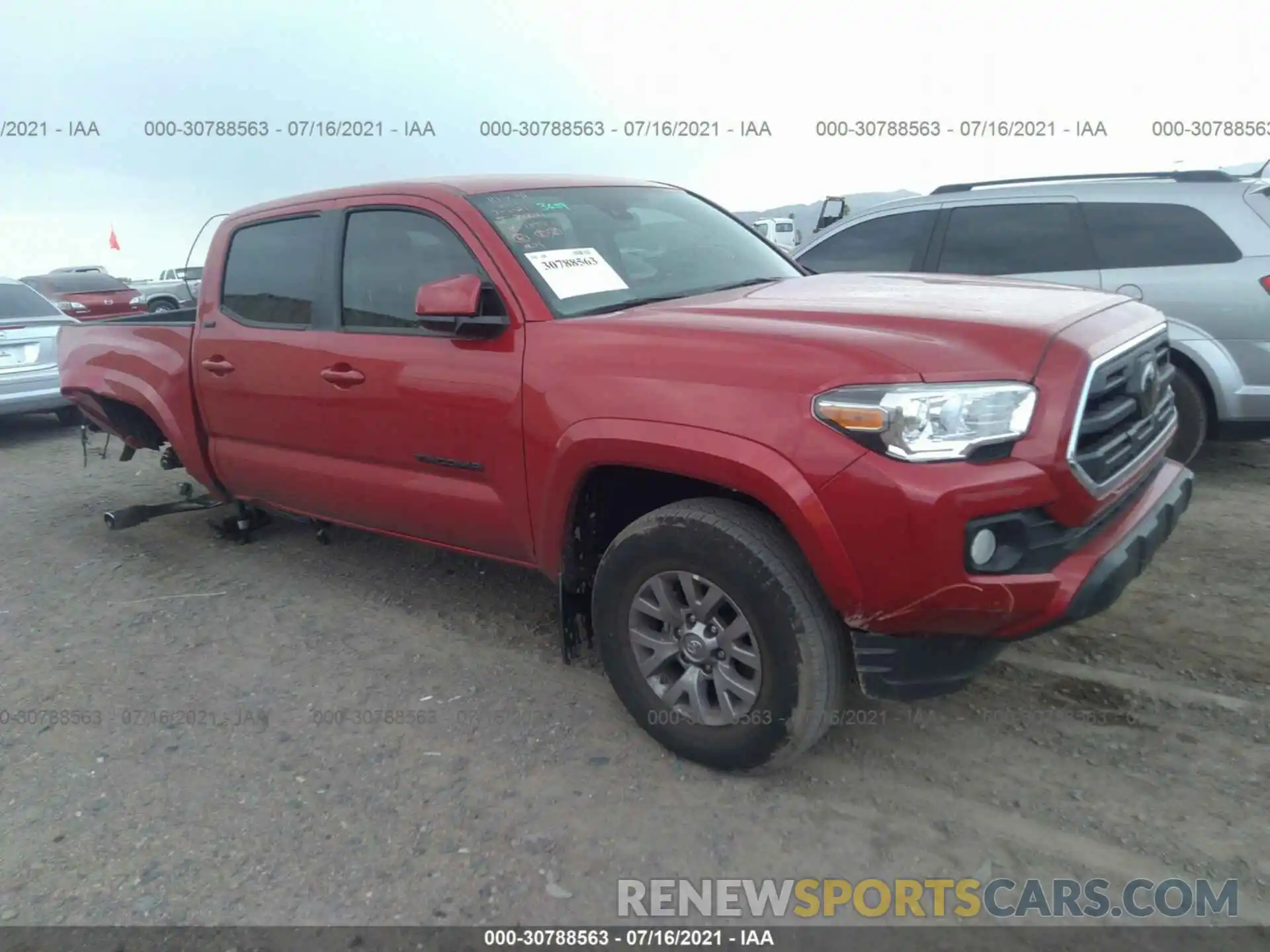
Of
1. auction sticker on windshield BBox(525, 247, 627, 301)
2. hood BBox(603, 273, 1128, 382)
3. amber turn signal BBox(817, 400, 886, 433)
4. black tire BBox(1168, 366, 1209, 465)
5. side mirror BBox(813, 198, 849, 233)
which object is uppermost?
side mirror BBox(813, 198, 849, 233)

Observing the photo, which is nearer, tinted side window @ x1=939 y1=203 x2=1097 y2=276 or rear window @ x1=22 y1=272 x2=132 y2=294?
tinted side window @ x1=939 y1=203 x2=1097 y2=276

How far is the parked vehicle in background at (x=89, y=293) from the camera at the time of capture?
15875 mm

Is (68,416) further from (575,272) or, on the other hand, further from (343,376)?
(575,272)

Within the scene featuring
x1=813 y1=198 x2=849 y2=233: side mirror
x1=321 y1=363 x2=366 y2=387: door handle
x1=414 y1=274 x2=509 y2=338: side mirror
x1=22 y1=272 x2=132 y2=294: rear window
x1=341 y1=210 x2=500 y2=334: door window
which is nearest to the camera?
x1=414 y1=274 x2=509 y2=338: side mirror

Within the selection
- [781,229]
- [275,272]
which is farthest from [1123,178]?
[781,229]

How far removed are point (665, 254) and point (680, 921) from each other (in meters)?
2.47

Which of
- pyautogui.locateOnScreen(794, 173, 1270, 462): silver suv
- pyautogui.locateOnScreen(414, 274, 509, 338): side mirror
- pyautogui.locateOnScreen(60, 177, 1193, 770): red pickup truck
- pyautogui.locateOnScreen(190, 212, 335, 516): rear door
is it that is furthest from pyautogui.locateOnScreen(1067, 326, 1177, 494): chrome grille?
pyautogui.locateOnScreen(190, 212, 335, 516): rear door

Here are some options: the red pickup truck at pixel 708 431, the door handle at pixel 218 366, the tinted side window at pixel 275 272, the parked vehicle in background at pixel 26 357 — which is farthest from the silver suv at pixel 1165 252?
the parked vehicle in background at pixel 26 357

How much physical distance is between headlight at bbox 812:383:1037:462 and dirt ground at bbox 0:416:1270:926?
112cm

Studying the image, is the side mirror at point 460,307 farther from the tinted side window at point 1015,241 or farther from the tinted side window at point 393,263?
the tinted side window at point 1015,241

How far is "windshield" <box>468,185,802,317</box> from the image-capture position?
11.2 feet

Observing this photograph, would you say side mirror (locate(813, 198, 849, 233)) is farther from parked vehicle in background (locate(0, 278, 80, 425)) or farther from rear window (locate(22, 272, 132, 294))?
rear window (locate(22, 272, 132, 294))

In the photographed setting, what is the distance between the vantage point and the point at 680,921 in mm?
2451

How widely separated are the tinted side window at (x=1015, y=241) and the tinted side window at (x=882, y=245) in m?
0.18
